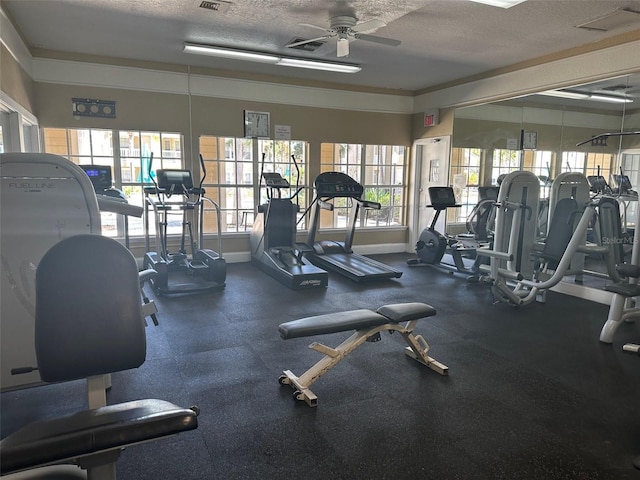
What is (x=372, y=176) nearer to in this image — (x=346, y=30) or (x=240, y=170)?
(x=240, y=170)

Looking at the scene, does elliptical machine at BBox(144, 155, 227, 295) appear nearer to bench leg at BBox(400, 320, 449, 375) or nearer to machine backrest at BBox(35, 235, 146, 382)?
bench leg at BBox(400, 320, 449, 375)

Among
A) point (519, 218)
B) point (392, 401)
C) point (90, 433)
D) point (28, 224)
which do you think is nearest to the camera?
point (90, 433)

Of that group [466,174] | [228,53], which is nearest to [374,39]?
[228,53]

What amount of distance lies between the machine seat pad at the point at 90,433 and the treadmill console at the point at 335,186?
501 cm

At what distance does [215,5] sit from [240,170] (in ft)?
10.9

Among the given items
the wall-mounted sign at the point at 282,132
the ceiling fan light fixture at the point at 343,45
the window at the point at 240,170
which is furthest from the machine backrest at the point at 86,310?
the wall-mounted sign at the point at 282,132

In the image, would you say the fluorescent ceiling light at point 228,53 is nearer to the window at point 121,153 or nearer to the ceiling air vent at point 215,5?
the ceiling air vent at point 215,5

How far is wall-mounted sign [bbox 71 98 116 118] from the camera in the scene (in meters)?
5.88

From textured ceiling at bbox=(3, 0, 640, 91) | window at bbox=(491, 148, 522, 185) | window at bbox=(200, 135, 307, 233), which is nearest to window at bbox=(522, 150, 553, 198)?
window at bbox=(491, 148, 522, 185)

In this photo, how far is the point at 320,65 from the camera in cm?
595

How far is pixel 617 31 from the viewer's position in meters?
4.64

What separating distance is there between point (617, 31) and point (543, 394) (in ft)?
12.9

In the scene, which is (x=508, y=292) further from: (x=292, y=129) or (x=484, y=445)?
(x=292, y=129)

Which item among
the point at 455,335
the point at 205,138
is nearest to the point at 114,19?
the point at 205,138
